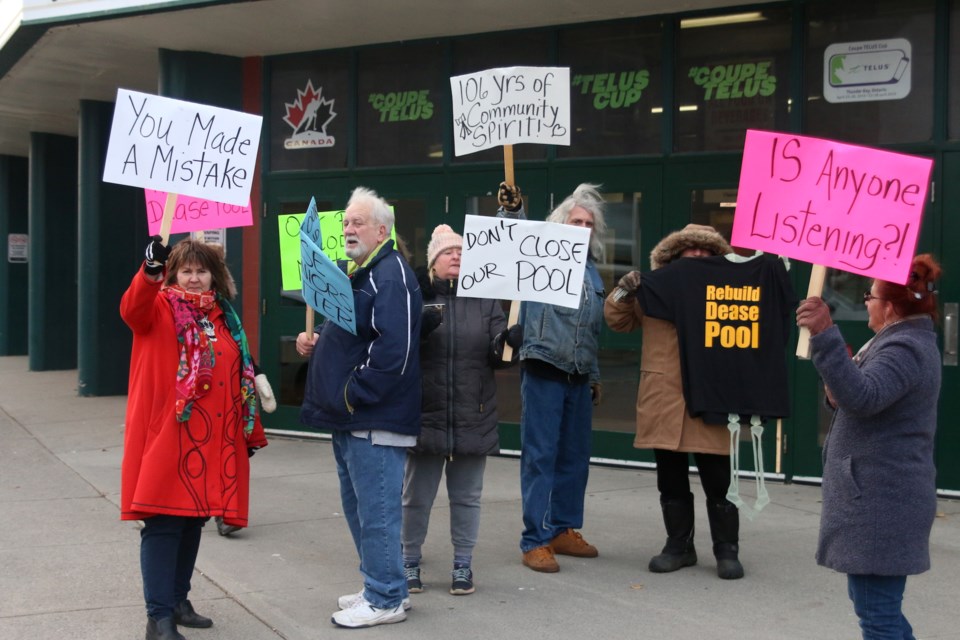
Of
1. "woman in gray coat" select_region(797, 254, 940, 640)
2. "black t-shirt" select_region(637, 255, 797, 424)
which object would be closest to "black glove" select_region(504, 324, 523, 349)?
"black t-shirt" select_region(637, 255, 797, 424)

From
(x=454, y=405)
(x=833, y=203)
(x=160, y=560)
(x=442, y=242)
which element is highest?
(x=833, y=203)

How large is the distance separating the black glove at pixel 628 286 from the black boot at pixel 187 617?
2503mm

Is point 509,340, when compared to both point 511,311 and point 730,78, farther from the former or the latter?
point 730,78

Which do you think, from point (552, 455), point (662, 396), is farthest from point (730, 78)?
point (552, 455)

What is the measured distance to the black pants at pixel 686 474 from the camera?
5754 millimetres

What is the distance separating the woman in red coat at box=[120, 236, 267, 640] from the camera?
453cm

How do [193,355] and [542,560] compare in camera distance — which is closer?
[193,355]

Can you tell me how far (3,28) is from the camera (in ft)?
35.9

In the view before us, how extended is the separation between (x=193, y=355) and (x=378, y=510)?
1017mm

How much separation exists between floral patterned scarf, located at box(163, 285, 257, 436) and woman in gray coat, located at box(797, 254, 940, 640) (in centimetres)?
238

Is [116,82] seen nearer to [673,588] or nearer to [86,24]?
[86,24]

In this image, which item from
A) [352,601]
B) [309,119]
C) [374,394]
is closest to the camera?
[374,394]

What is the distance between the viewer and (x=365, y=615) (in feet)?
16.1

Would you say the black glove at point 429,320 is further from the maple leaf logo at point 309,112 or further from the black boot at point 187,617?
the maple leaf logo at point 309,112
